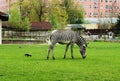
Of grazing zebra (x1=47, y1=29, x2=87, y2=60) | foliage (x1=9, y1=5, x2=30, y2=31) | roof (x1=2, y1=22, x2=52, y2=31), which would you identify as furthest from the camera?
roof (x1=2, y1=22, x2=52, y2=31)

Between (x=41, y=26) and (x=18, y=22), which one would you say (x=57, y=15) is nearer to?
(x=41, y=26)

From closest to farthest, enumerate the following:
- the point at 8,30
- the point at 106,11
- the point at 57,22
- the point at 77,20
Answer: the point at 8,30
the point at 57,22
the point at 77,20
the point at 106,11

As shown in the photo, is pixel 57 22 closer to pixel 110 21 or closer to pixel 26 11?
pixel 26 11

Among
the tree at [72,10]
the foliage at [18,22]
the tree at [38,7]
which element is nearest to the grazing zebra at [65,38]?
the foliage at [18,22]

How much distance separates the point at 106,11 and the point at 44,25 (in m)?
70.6

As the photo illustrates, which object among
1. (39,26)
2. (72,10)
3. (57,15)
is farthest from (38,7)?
(72,10)

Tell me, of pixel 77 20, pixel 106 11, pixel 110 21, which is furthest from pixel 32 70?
pixel 106 11

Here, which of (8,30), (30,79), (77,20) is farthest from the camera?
(77,20)

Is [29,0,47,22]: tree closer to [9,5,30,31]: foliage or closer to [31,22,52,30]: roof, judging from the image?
[31,22,52,30]: roof

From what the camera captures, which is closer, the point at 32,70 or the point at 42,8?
the point at 32,70

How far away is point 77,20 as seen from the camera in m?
132

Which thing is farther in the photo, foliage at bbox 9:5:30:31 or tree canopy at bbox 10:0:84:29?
tree canopy at bbox 10:0:84:29

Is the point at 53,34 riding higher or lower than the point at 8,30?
higher

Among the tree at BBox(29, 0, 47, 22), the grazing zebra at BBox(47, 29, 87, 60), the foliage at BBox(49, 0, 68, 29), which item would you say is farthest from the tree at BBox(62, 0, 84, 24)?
the grazing zebra at BBox(47, 29, 87, 60)
